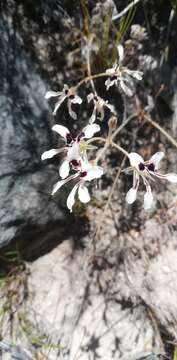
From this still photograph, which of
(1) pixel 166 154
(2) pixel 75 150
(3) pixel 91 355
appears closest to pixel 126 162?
(1) pixel 166 154

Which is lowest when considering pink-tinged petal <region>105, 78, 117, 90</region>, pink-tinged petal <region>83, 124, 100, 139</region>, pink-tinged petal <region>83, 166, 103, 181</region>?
pink-tinged petal <region>83, 166, 103, 181</region>

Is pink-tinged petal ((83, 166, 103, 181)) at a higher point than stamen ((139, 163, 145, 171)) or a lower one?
higher

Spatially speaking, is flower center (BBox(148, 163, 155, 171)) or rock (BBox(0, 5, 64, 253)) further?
rock (BBox(0, 5, 64, 253))

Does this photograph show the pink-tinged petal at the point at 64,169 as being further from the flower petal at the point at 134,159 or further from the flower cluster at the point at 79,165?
the flower petal at the point at 134,159

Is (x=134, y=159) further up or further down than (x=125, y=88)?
further down

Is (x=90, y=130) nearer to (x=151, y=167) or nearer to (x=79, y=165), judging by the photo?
(x=79, y=165)

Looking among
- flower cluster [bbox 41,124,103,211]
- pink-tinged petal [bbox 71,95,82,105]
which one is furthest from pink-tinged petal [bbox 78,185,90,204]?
pink-tinged petal [bbox 71,95,82,105]

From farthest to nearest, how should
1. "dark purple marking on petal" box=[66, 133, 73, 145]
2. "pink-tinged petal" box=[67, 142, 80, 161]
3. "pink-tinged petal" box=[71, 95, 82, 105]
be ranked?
1. "pink-tinged petal" box=[71, 95, 82, 105]
2. "dark purple marking on petal" box=[66, 133, 73, 145]
3. "pink-tinged petal" box=[67, 142, 80, 161]

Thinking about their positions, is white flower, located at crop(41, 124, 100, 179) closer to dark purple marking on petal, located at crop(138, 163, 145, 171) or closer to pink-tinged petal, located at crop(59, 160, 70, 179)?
pink-tinged petal, located at crop(59, 160, 70, 179)

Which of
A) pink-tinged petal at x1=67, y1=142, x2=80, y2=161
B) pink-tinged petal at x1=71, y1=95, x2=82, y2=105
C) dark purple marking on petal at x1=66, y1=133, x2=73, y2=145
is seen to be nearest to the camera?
pink-tinged petal at x1=67, y1=142, x2=80, y2=161

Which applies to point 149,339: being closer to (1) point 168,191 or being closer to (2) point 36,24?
(1) point 168,191

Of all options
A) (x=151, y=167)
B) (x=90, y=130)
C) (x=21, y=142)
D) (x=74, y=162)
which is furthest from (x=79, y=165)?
(x=21, y=142)
